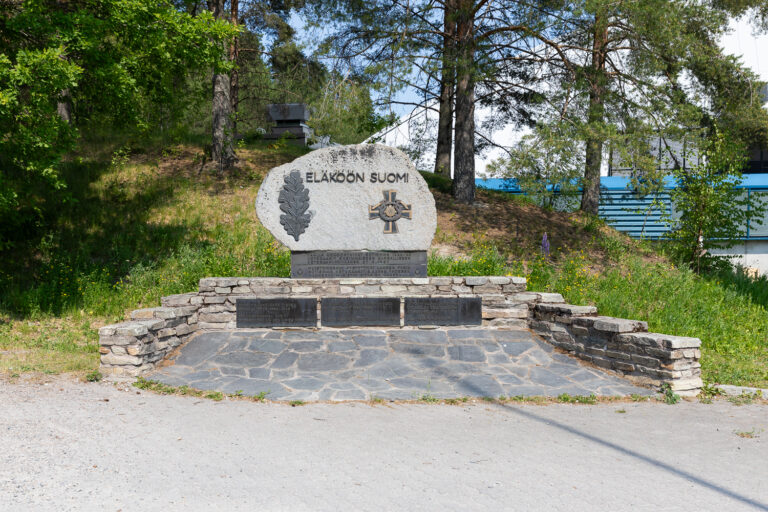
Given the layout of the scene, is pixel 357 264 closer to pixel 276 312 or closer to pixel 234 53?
pixel 276 312

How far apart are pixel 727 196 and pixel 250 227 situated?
10.0m

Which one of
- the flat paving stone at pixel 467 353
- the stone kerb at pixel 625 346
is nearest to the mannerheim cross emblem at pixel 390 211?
the flat paving stone at pixel 467 353

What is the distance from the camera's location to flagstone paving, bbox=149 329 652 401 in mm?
5949

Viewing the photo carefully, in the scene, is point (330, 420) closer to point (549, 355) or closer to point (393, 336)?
point (393, 336)

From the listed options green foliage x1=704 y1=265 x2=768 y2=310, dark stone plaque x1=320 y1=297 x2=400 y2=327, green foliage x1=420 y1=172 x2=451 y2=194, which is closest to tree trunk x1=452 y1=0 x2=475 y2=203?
green foliage x1=420 y1=172 x2=451 y2=194

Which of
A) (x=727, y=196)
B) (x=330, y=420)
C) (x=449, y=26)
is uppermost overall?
(x=449, y=26)

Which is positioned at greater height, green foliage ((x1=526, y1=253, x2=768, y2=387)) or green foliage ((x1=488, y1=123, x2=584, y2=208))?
green foliage ((x1=488, y1=123, x2=584, y2=208))

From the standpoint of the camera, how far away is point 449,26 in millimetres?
14508

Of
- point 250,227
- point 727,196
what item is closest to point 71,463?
point 250,227

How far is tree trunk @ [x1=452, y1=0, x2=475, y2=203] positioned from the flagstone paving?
6.46 metres

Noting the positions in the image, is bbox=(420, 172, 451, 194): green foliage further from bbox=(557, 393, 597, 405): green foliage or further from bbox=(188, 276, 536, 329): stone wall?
bbox=(557, 393, 597, 405): green foliage

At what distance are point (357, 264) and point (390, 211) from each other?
3.20 ft

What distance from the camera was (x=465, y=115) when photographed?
13523 mm

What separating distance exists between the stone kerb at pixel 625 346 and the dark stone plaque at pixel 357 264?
202 cm
